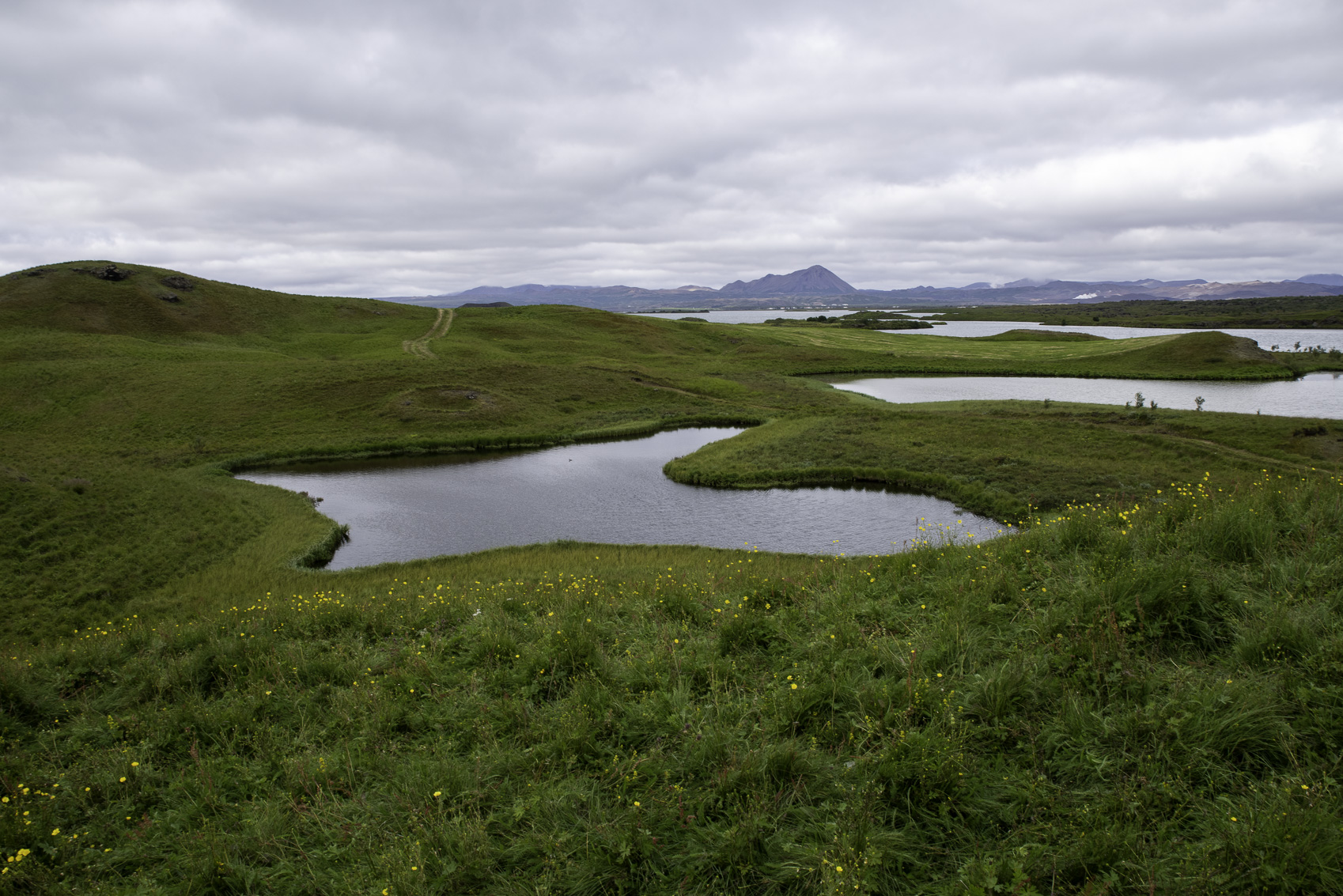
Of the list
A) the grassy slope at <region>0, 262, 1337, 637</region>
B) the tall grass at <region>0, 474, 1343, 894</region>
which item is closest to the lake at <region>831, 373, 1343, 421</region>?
the grassy slope at <region>0, 262, 1337, 637</region>

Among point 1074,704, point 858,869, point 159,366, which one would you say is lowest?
point 858,869

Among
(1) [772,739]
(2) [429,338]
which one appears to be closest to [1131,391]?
(1) [772,739]

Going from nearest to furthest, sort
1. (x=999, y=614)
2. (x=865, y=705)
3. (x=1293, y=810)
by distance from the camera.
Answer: (x=1293, y=810), (x=865, y=705), (x=999, y=614)

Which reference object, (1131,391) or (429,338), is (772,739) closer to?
(1131,391)

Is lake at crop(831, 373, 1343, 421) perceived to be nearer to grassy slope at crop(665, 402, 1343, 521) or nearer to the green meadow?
grassy slope at crop(665, 402, 1343, 521)

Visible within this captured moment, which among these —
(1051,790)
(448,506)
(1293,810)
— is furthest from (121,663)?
(448,506)

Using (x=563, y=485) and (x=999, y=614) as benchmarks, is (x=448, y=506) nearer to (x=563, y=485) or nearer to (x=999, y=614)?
(x=563, y=485)

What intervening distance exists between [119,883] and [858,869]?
711 centimetres

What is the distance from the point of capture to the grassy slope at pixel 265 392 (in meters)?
22.4

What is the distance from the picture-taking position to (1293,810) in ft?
15.0

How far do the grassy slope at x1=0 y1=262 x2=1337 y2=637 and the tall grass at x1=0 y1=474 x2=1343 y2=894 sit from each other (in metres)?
13.3

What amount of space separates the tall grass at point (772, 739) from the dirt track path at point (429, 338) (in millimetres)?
65879

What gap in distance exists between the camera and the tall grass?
5.31m

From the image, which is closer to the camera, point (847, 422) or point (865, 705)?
point (865, 705)
